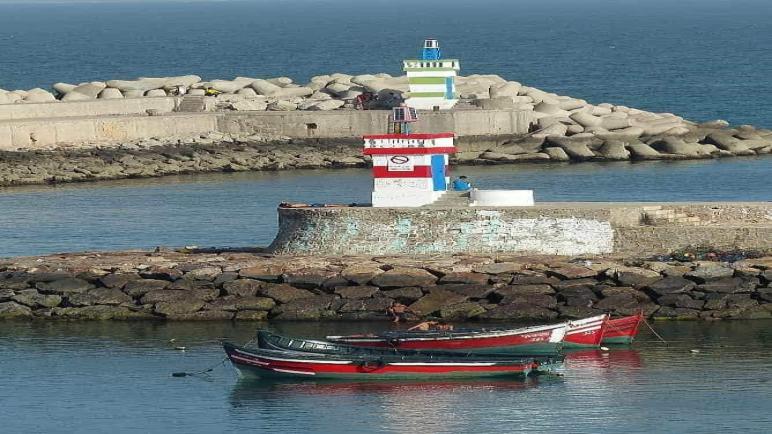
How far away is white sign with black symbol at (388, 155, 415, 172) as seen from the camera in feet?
110

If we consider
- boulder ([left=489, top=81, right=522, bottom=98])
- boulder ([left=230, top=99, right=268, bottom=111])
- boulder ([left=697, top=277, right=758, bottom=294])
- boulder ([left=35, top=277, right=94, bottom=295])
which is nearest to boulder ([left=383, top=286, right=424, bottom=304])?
boulder ([left=697, top=277, right=758, bottom=294])

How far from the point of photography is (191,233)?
138 ft

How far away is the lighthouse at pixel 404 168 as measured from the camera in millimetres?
33281

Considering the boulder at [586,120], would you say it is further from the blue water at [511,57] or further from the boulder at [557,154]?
the blue water at [511,57]

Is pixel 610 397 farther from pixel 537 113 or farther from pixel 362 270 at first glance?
pixel 537 113

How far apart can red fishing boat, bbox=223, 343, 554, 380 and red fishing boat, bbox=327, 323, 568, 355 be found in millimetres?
580

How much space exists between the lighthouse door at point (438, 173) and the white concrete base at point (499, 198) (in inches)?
34.6

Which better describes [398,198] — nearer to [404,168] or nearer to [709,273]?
[404,168]

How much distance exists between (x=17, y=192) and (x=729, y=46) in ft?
308

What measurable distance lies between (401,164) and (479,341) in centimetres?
576

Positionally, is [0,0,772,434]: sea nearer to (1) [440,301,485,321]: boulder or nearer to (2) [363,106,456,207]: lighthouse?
(1) [440,301,485,321]: boulder

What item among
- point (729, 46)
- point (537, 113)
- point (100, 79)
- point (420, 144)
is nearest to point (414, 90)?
point (537, 113)

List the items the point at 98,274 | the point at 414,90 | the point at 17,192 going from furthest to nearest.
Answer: the point at 414,90
the point at 17,192
the point at 98,274

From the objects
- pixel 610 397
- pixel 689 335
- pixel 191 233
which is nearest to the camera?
pixel 610 397
